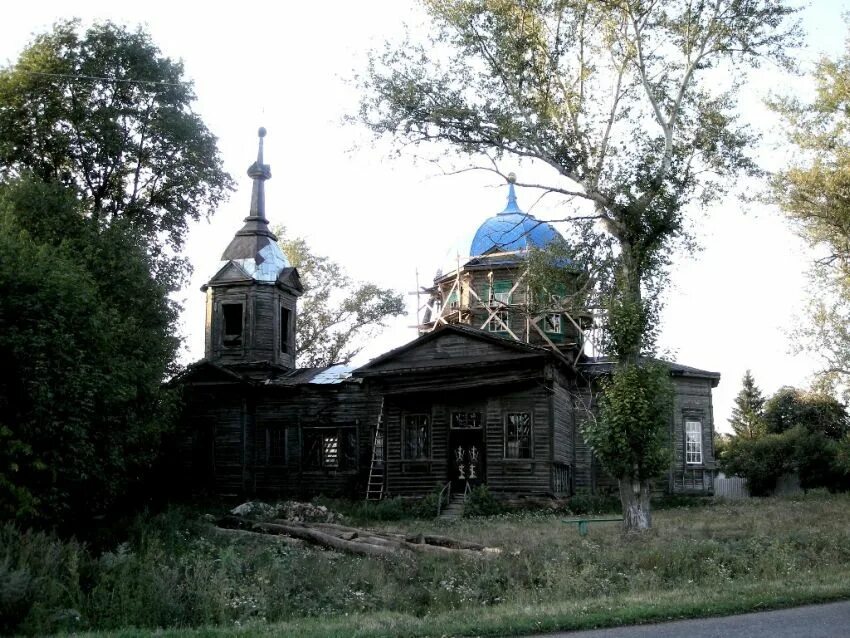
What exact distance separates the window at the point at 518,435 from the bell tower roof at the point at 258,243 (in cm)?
1137

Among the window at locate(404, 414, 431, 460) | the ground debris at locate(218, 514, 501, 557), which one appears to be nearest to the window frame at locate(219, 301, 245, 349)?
the window at locate(404, 414, 431, 460)

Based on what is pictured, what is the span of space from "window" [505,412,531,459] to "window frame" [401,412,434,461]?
2561 millimetres

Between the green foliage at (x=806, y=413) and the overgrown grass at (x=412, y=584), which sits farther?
the green foliage at (x=806, y=413)

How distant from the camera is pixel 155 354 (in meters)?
24.8

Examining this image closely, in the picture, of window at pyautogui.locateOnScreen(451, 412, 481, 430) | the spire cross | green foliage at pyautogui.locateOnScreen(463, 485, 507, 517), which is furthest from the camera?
the spire cross

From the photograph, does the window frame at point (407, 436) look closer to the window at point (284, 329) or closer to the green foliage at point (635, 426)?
the window at point (284, 329)

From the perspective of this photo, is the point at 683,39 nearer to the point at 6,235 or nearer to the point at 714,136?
the point at 714,136

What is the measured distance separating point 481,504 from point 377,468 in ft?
16.8

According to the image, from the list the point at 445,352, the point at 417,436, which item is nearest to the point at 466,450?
the point at 417,436

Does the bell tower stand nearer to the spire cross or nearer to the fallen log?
the spire cross

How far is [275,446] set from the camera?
34.0 m

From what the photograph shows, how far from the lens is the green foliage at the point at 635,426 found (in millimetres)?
19547

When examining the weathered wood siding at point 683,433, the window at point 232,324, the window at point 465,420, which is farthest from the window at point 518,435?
the window at point 232,324

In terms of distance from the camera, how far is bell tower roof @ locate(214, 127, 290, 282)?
3550 cm
